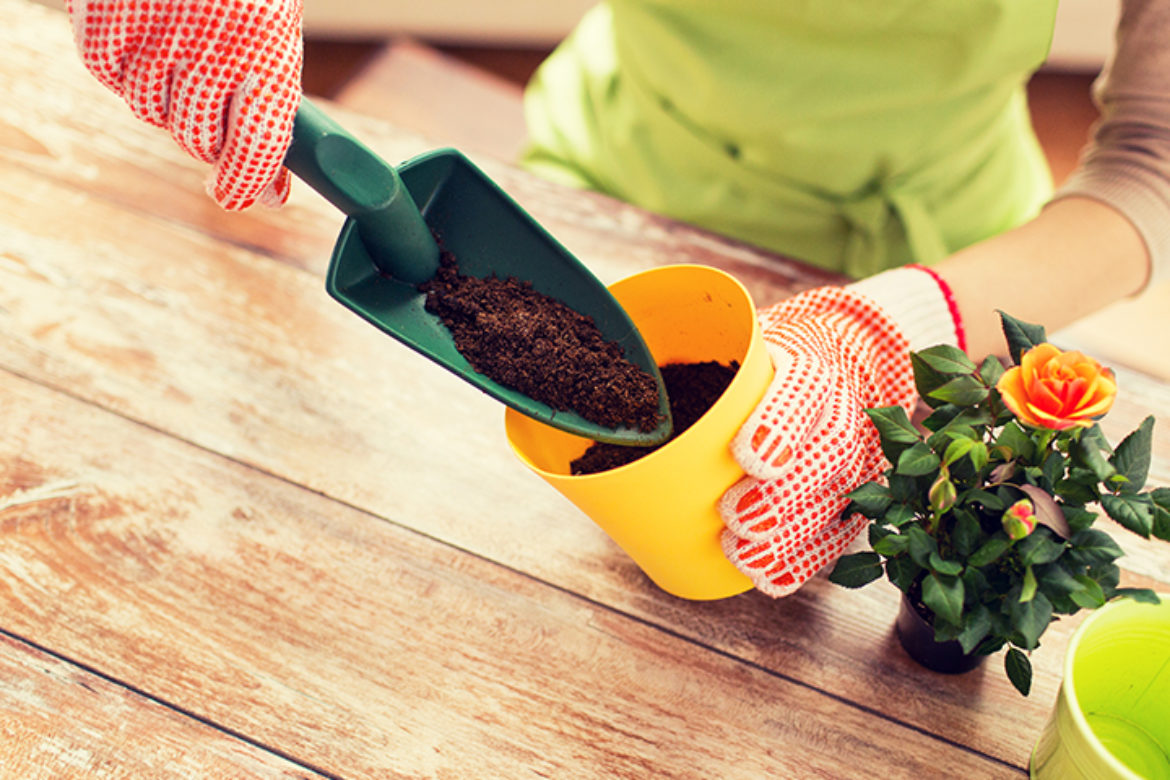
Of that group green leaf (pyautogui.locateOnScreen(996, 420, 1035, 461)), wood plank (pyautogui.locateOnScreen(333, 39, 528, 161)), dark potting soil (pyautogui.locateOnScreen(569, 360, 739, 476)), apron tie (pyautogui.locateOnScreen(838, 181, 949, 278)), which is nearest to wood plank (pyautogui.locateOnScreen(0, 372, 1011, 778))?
dark potting soil (pyautogui.locateOnScreen(569, 360, 739, 476))

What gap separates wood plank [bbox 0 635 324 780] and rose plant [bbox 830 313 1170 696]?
0.39m

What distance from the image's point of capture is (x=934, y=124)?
2.55 ft

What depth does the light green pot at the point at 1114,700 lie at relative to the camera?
0.42m

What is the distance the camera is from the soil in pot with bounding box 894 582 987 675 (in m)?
0.51

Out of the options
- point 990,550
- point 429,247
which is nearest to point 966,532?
point 990,550

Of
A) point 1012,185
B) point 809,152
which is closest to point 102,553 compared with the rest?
point 809,152

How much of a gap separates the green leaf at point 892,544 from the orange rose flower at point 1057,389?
9cm

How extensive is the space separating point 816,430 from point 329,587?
0.36 m

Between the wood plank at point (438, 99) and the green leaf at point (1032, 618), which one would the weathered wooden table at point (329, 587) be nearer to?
the green leaf at point (1032, 618)

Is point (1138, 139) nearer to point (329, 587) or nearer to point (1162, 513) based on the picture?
point (1162, 513)

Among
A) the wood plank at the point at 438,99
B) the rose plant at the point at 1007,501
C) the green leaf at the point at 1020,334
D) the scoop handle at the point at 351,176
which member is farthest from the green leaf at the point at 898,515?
the wood plank at the point at 438,99

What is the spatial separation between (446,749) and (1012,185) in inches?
33.1

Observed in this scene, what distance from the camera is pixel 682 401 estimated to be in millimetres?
584

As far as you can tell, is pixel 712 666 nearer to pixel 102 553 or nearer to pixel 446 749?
pixel 446 749
